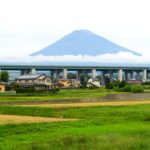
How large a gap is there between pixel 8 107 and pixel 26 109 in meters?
1.76

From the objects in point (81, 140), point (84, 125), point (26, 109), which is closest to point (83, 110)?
point (26, 109)

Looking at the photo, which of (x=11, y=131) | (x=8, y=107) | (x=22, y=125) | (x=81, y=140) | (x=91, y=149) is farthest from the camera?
(x=8, y=107)

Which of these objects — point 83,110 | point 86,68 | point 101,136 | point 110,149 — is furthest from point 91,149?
point 86,68

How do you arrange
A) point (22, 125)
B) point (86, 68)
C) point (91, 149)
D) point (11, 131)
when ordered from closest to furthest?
point (91, 149) < point (11, 131) < point (22, 125) < point (86, 68)

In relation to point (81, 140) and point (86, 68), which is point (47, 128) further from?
point (86, 68)

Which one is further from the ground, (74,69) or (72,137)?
(74,69)

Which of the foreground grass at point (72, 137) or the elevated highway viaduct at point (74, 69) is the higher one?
the elevated highway viaduct at point (74, 69)

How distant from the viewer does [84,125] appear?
1859cm

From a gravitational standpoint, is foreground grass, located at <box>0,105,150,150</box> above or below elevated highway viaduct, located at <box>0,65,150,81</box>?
below

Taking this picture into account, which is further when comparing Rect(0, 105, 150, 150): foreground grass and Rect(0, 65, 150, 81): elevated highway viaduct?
Rect(0, 65, 150, 81): elevated highway viaduct

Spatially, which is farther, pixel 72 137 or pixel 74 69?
pixel 74 69

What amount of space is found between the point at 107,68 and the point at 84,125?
87014 mm

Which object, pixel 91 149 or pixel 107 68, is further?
pixel 107 68

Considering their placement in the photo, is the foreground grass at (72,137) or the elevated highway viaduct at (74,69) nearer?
the foreground grass at (72,137)
